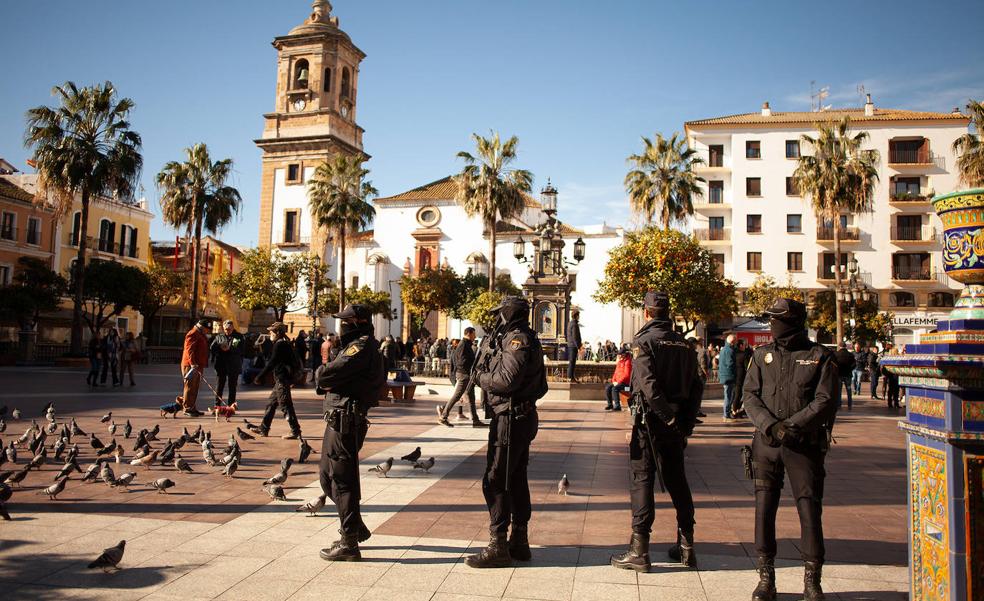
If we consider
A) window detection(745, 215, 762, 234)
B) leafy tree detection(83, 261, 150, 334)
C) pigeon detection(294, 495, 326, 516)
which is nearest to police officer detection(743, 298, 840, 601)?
pigeon detection(294, 495, 326, 516)

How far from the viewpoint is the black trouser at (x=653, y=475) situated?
471 centimetres

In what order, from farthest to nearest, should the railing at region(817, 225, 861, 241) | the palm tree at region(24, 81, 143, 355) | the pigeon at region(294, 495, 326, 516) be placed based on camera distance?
the railing at region(817, 225, 861, 241)
the palm tree at region(24, 81, 143, 355)
the pigeon at region(294, 495, 326, 516)

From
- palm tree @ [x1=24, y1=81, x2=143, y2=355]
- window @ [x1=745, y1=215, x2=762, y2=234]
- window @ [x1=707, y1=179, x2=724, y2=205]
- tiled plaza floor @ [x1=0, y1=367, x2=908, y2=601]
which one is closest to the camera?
tiled plaza floor @ [x1=0, y1=367, x2=908, y2=601]

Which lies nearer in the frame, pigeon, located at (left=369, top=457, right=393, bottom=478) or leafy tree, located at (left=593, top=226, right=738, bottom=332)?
pigeon, located at (left=369, top=457, right=393, bottom=478)

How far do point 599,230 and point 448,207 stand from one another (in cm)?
1200

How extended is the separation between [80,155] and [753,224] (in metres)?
38.7

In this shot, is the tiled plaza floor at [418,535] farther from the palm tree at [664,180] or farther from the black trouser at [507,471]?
the palm tree at [664,180]

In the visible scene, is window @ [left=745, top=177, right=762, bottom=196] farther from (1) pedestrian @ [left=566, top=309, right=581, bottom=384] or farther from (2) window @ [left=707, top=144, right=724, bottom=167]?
(1) pedestrian @ [left=566, top=309, right=581, bottom=384]

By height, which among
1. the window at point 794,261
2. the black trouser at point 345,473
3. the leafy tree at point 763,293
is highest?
the window at point 794,261

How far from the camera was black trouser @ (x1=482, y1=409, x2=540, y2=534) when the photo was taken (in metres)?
4.70

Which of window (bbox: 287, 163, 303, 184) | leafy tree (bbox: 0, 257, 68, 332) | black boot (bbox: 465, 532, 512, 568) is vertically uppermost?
window (bbox: 287, 163, 303, 184)

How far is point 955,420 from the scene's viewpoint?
3010 millimetres

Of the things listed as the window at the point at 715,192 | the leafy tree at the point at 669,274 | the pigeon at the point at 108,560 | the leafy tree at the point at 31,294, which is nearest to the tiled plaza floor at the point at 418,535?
the pigeon at the point at 108,560

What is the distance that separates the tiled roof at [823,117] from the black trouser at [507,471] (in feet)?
155
